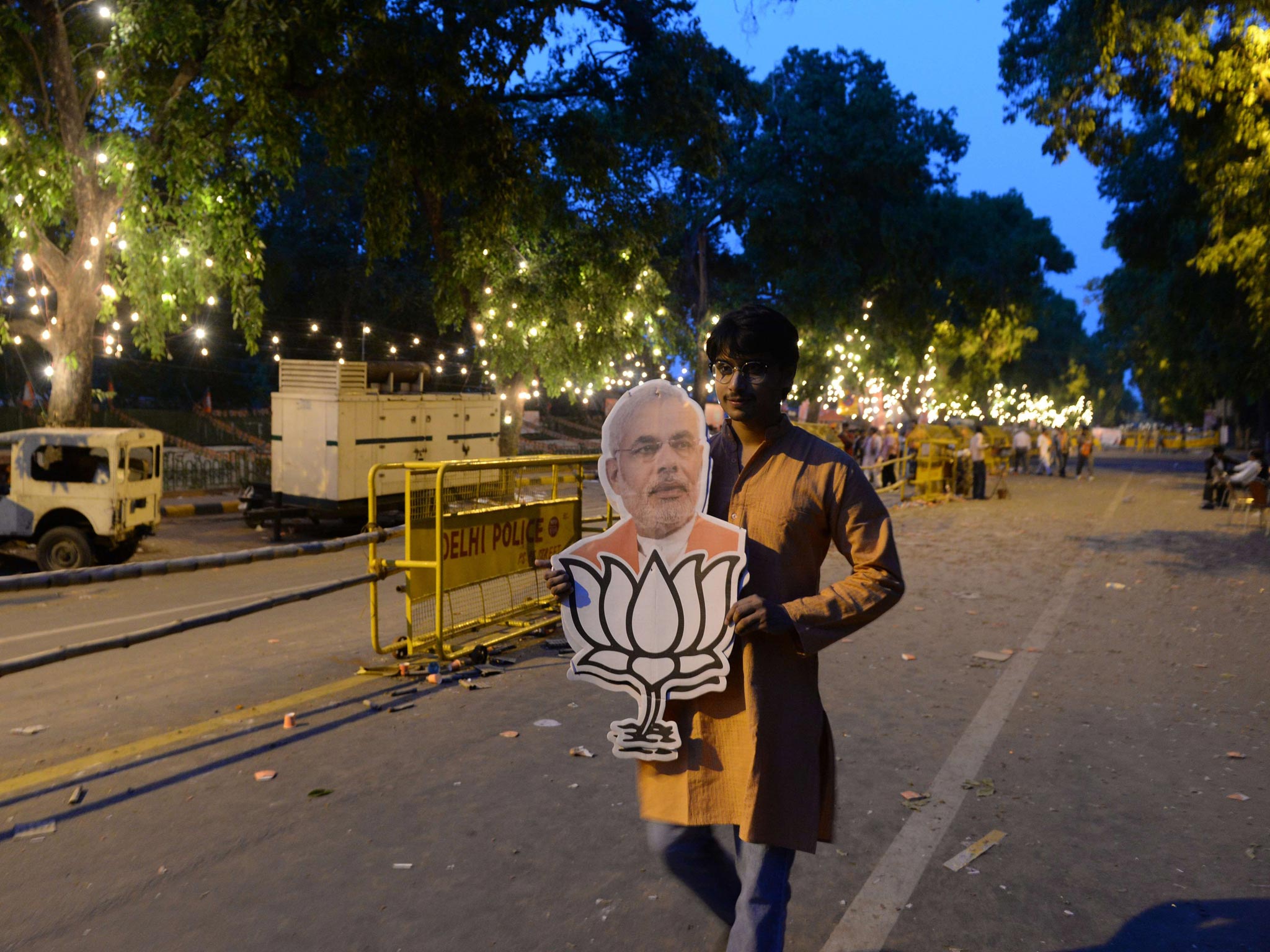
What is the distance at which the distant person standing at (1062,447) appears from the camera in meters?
37.1

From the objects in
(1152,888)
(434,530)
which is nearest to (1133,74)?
(434,530)

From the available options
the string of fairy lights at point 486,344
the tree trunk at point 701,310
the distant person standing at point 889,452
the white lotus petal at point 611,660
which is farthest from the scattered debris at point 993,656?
the tree trunk at point 701,310

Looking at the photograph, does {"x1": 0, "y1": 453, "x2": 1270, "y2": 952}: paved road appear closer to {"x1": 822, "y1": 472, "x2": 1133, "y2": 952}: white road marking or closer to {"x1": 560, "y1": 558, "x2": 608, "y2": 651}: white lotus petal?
{"x1": 822, "y1": 472, "x2": 1133, "y2": 952}: white road marking

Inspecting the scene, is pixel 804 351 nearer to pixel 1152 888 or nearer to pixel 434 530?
pixel 434 530

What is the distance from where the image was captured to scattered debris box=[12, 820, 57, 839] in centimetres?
444

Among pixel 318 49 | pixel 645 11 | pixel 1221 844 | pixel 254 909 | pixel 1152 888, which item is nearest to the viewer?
pixel 254 909

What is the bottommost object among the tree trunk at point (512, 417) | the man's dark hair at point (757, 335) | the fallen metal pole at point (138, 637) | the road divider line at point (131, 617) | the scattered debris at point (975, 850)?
the scattered debris at point (975, 850)

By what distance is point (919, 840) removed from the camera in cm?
449

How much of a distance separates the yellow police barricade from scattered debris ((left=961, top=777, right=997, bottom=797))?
11.0 ft

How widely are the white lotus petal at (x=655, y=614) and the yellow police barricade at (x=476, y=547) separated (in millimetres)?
4463

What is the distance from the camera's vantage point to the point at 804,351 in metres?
37.0

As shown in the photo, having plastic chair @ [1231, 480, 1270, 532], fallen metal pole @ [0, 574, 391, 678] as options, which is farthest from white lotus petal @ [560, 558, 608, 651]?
plastic chair @ [1231, 480, 1270, 532]

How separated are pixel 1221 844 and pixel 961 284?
1457 inches

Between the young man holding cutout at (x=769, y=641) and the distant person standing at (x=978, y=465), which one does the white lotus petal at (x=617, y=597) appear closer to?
the young man holding cutout at (x=769, y=641)
